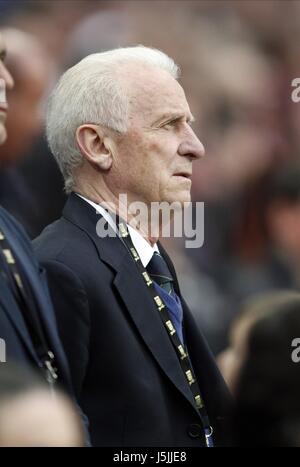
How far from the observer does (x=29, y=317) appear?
1549mm

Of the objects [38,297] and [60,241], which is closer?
[38,297]

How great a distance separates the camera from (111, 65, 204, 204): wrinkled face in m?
1.97

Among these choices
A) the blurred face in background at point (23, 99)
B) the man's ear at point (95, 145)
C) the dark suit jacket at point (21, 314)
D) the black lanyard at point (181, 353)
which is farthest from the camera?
the blurred face in background at point (23, 99)

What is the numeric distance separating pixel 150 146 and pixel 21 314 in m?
0.57

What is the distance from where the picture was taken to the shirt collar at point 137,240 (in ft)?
6.39

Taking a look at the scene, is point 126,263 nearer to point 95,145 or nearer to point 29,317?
point 95,145

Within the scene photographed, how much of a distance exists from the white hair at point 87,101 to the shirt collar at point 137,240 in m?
0.10

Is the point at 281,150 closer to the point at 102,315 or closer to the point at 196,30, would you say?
the point at 196,30

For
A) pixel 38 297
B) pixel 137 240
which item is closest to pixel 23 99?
pixel 137 240

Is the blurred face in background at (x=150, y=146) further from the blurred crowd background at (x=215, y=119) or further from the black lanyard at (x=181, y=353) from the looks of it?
the blurred crowd background at (x=215, y=119)

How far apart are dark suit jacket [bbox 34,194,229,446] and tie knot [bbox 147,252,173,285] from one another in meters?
0.09

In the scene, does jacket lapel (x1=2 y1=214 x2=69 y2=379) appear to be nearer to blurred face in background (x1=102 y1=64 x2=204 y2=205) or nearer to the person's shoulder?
the person's shoulder

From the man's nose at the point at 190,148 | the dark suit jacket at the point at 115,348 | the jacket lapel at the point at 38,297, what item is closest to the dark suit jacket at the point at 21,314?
the jacket lapel at the point at 38,297

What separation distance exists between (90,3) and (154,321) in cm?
112
